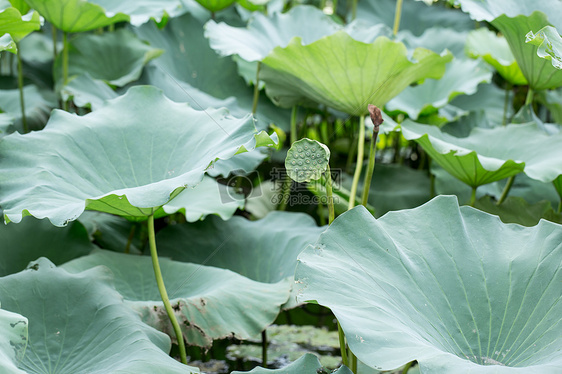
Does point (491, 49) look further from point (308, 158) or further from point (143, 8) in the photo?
point (308, 158)

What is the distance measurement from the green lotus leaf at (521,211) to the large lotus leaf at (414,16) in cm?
156

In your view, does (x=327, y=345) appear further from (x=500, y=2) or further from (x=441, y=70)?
(x=500, y=2)

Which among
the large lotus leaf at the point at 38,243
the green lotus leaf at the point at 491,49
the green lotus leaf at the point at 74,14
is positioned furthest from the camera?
the green lotus leaf at the point at 491,49

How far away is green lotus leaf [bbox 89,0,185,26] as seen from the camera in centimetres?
191

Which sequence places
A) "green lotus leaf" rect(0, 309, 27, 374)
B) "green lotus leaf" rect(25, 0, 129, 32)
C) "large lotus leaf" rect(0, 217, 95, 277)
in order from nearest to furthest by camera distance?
"green lotus leaf" rect(0, 309, 27, 374) → "large lotus leaf" rect(0, 217, 95, 277) → "green lotus leaf" rect(25, 0, 129, 32)

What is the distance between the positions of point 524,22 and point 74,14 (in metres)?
1.34

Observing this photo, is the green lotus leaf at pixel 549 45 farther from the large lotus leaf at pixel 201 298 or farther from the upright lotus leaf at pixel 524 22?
the large lotus leaf at pixel 201 298

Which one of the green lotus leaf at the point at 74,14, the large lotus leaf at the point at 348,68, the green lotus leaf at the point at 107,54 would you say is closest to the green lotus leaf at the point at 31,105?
the green lotus leaf at the point at 107,54

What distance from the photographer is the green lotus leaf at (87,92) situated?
1.78 metres

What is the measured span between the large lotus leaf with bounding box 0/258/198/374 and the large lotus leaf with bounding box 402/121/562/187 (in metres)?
0.83

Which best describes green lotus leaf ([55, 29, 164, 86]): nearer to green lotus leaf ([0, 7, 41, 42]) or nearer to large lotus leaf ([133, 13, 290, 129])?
large lotus leaf ([133, 13, 290, 129])

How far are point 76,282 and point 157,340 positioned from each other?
23 centimetres

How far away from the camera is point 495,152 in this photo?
1.65 meters

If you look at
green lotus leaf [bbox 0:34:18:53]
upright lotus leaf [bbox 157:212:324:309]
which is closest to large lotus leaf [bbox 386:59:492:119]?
upright lotus leaf [bbox 157:212:324:309]
